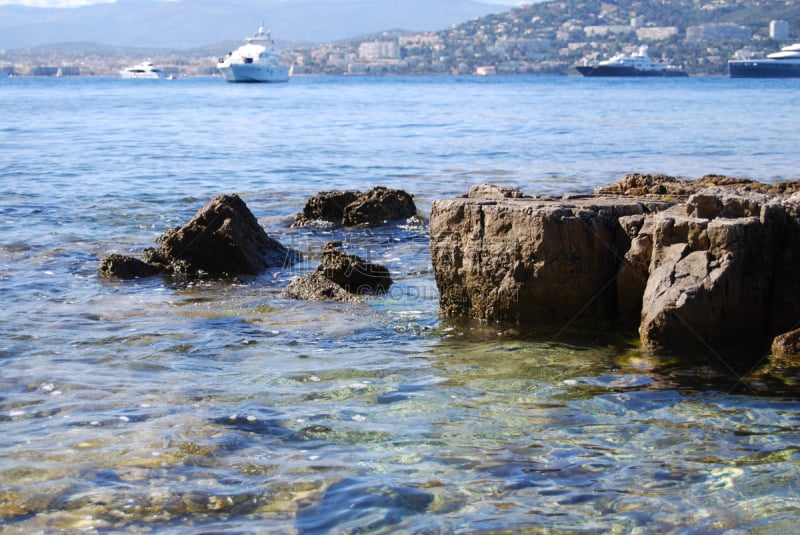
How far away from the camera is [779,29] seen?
484 feet

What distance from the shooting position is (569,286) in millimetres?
6914

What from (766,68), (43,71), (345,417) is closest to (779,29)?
(766,68)

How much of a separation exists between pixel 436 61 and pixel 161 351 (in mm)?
168898

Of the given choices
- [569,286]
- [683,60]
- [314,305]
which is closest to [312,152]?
[314,305]

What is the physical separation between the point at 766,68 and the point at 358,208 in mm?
107669

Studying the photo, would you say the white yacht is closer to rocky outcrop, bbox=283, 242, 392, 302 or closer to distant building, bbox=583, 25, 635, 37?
distant building, bbox=583, 25, 635, 37

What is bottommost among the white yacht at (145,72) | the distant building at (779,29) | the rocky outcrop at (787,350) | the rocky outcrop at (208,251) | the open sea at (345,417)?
the open sea at (345,417)

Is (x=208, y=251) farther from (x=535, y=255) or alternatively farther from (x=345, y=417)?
(x=345, y=417)

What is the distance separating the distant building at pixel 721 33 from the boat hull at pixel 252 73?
83.2 meters

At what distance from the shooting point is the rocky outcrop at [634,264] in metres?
6.26

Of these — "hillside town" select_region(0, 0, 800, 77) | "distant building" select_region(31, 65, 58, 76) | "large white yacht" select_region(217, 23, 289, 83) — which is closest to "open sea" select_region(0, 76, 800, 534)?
"large white yacht" select_region(217, 23, 289, 83)

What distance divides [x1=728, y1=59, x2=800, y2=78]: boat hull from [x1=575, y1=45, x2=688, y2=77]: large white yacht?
16.2 meters

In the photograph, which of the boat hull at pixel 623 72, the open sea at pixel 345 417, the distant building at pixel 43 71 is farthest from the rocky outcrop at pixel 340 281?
the distant building at pixel 43 71

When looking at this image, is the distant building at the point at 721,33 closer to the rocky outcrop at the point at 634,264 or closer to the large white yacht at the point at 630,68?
the large white yacht at the point at 630,68
